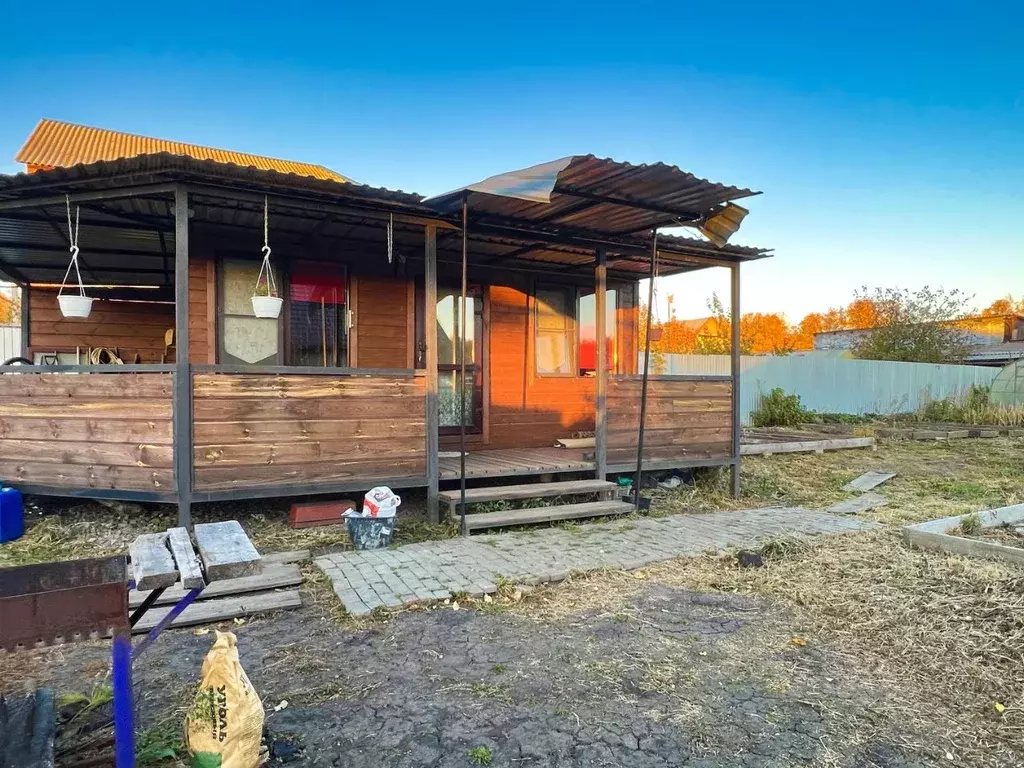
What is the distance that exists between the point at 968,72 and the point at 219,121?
50.5ft

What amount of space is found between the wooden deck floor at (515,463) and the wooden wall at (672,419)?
0.48 meters

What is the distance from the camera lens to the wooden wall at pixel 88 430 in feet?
15.9

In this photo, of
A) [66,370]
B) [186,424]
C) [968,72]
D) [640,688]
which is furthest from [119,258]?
[968,72]

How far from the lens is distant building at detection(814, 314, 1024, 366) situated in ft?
92.4

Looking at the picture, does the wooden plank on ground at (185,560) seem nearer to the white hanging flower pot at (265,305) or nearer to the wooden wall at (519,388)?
the white hanging flower pot at (265,305)

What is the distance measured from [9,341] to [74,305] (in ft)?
31.6

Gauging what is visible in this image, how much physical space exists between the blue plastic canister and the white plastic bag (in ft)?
9.42

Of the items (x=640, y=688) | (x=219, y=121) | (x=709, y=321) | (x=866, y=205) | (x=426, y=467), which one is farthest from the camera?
(x=709, y=321)

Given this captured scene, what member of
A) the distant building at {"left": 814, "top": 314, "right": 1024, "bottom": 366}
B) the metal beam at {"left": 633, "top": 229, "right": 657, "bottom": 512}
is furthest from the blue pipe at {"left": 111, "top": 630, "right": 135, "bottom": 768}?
the distant building at {"left": 814, "top": 314, "right": 1024, "bottom": 366}

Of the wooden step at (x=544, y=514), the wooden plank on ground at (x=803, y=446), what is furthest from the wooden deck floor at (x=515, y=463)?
the wooden plank on ground at (x=803, y=446)

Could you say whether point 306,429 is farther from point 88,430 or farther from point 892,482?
point 892,482

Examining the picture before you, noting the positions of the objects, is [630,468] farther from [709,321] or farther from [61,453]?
[709,321]

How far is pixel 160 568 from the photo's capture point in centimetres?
190

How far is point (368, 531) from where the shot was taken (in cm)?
478
